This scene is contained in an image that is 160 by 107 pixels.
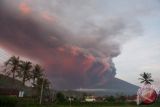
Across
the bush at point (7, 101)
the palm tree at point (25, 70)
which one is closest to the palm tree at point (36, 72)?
the palm tree at point (25, 70)

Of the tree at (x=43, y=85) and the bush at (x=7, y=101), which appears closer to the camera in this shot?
the bush at (x=7, y=101)

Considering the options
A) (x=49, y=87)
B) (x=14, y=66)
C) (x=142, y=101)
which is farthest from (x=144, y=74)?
(x=142, y=101)

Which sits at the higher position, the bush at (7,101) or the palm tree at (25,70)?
the palm tree at (25,70)

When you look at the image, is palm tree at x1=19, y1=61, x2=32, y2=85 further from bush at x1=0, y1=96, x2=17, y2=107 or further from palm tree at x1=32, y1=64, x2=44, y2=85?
bush at x1=0, y1=96, x2=17, y2=107

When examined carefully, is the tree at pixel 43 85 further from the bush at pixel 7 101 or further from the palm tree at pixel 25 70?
the bush at pixel 7 101

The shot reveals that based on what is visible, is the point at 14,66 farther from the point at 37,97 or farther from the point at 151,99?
the point at 151,99

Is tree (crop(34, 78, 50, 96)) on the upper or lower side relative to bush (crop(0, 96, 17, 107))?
upper

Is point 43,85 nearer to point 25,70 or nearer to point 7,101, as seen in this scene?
point 25,70

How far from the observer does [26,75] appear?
440 ft

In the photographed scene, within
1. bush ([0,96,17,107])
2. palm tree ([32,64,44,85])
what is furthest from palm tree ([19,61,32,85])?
bush ([0,96,17,107])

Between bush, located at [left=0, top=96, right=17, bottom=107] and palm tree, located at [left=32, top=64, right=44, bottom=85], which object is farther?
palm tree, located at [left=32, top=64, right=44, bottom=85]

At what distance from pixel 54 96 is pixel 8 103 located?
219ft

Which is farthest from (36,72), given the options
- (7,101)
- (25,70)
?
(7,101)

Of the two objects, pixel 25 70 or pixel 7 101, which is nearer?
pixel 7 101
